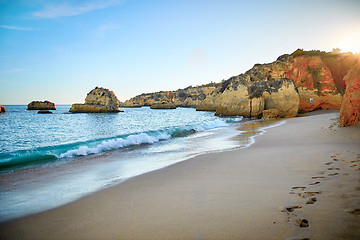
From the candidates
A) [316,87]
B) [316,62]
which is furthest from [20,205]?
[316,62]

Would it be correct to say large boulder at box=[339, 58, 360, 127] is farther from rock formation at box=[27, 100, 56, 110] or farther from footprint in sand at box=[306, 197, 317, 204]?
rock formation at box=[27, 100, 56, 110]

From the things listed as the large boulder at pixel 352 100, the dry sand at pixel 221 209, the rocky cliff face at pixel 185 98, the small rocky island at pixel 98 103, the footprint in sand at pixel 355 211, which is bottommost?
the dry sand at pixel 221 209

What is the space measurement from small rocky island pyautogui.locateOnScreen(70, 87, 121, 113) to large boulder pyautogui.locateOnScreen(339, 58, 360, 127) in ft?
172

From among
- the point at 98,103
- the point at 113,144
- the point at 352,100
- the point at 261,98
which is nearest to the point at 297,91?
the point at 261,98

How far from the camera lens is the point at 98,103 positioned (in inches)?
2088

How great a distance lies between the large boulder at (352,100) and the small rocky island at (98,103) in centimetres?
5237

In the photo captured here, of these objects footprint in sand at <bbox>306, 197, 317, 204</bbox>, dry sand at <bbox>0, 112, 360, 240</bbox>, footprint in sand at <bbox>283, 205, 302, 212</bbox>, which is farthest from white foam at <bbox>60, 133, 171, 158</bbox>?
footprint in sand at <bbox>306, 197, 317, 204</bbox>

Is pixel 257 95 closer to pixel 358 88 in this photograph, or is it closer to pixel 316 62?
pixel 316 62

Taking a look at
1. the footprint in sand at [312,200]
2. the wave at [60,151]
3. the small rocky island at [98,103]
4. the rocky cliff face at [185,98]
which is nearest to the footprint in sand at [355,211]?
the footprint in sand at [312,200]

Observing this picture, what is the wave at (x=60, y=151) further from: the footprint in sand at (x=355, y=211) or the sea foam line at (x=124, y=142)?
the footprint in sand at (x=355, y=211)

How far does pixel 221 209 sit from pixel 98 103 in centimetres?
5596

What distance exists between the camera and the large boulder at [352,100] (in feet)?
23.9

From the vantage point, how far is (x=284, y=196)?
98.6 inches

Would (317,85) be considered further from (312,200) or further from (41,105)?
(41,105)
